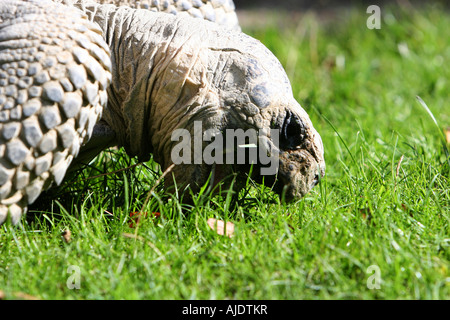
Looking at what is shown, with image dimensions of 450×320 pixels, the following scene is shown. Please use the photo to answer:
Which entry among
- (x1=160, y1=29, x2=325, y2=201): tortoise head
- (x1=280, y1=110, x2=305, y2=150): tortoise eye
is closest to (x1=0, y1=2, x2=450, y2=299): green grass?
(x1=160, y1=29, x2=325, y2=201): tortoise head

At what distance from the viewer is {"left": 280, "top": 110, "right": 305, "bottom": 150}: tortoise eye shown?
2.18m

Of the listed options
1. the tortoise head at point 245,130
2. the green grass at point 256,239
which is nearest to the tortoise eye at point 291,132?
the tortoise head at point 245,130

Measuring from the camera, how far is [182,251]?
1.96 m

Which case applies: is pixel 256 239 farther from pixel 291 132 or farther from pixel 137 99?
pixel 137 99

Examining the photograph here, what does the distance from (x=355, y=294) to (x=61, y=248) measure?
0.97 meters

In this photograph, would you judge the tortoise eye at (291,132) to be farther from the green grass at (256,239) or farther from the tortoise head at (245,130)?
the green grass at (256,239)

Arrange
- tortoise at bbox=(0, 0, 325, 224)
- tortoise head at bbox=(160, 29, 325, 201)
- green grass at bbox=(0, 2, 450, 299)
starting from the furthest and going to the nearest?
tortoise head at bbox=(160, 29, 325, 201) → tortoise at bbox=(0, 0, 325, 224) → green grass at bbox=(0, 2, 450, 299)

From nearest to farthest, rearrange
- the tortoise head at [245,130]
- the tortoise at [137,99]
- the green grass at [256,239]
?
1. the green grass at [256,239]
2. the tortoise at [137,99]
3. the tortoise head at [245,130]

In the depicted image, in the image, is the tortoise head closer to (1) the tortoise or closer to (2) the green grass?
(1) the tortoise

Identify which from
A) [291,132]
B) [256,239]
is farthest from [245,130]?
[256,239]

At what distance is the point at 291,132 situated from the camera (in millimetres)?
2205

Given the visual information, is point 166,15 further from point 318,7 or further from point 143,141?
point 318,7

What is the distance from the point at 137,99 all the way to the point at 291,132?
21.8 inches

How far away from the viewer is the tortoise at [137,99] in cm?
192
